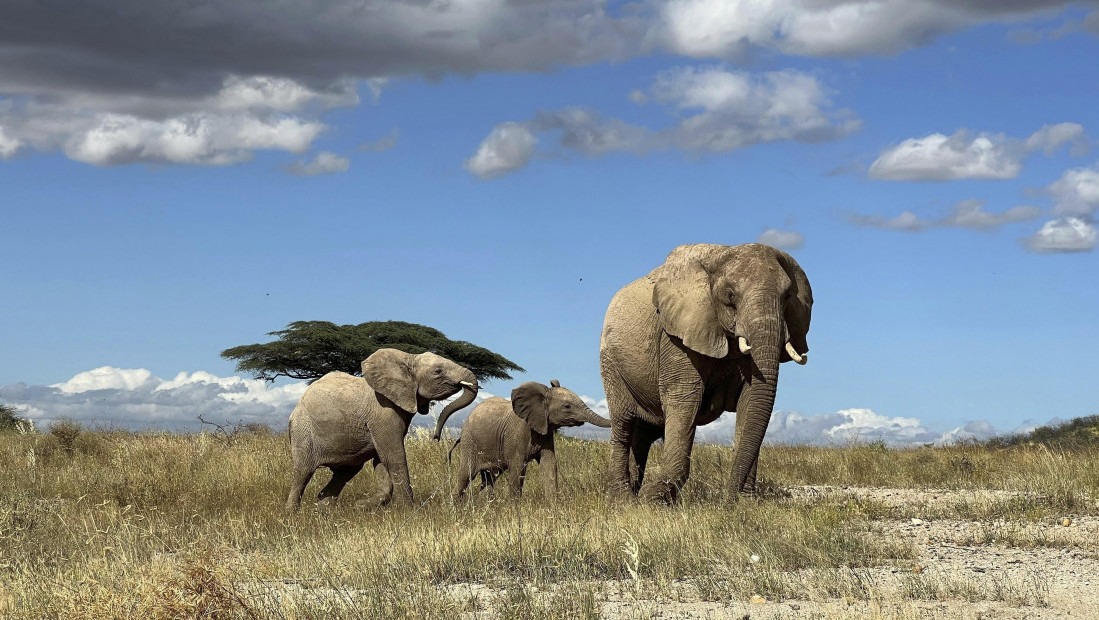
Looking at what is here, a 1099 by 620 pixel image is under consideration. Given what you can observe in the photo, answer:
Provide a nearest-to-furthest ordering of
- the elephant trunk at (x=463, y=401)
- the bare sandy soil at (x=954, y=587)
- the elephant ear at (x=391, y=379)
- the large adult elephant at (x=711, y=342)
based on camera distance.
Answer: the bare sandy soil at (x=954, y=587), the large adult elephant at (x=711, y=342), the elephant ear at (x=391, y=379), the elephant trunk at (x=463, y=401)

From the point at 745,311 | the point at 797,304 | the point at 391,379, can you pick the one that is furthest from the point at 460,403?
the point at 797,304

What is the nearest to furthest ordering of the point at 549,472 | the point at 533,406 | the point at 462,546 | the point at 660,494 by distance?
the point at 462,546 → the point at 660,494 → the point at 549,472 → the point at 533,406

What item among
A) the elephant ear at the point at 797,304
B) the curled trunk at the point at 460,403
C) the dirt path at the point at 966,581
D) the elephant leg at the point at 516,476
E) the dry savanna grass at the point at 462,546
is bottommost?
the dirt path at the point at 966,581

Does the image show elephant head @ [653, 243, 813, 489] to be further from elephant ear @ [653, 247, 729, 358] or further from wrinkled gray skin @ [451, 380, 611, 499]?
wrinkled gray skin @ [451, 380, 611, 499]

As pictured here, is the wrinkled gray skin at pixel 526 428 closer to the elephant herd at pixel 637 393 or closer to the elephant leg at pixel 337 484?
the elephant herd at pixel 637 393

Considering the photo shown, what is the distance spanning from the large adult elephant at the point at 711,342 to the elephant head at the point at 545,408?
1310 millimetres

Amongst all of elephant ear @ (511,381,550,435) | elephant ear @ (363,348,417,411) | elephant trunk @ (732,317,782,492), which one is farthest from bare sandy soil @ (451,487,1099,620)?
elephant ear @ (363,348,417,411)

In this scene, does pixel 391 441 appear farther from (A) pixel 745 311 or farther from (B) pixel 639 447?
(A) pixel 745 311

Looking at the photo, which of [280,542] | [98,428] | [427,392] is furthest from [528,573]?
[98,428]

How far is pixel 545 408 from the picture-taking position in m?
13.9

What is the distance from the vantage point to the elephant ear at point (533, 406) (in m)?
13.8

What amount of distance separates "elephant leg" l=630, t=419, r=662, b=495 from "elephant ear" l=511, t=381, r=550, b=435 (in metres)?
1.16

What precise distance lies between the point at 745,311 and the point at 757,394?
0.93m

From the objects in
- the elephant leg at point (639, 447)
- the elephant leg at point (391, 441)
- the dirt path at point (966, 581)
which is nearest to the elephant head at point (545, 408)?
the elephant leg at point (639, 447)
